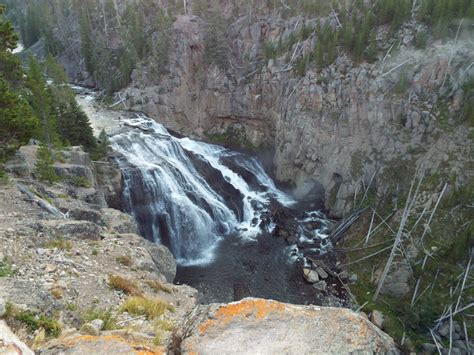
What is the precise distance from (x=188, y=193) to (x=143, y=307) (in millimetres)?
24085

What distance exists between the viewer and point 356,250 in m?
32.7

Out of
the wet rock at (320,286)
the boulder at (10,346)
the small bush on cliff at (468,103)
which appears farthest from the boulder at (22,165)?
the small bush on cliff at (468,103)

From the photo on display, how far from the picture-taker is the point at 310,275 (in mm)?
29734

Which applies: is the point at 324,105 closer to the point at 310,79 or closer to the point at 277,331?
the point at 310,79

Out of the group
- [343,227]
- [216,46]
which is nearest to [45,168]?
[343,227]

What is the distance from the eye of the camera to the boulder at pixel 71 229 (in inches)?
595

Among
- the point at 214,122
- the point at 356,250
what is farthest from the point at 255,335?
the point at 214,122

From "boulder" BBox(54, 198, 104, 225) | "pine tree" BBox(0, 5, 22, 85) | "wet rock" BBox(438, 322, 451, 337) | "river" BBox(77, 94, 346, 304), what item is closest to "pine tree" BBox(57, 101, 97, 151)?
"river" BBox(77, 94, 346, 304)

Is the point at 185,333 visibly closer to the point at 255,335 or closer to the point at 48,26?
the point at 255,335

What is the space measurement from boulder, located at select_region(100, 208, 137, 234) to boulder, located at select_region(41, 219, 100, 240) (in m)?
2.97

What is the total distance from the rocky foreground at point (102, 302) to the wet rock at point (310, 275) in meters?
13.7

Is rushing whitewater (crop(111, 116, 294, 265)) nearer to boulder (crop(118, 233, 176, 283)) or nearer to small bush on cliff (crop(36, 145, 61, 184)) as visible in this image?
small bush on cliff (crop(36, 145, 61, 184))

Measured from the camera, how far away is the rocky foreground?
5410 mm

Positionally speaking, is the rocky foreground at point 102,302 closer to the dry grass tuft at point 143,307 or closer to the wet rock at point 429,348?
the dry grass tuft at point 143,307
